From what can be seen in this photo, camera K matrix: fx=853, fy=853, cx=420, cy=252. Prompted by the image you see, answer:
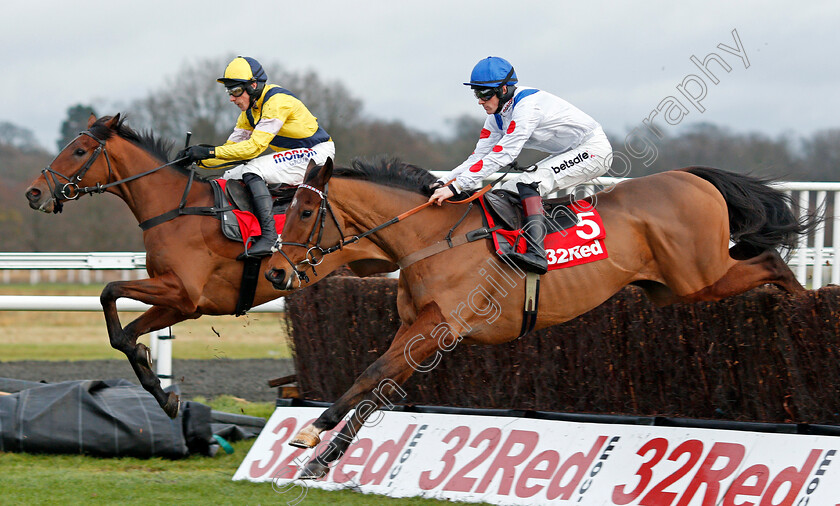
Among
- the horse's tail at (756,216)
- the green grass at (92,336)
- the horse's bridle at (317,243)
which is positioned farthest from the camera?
the green grass at (92,336)

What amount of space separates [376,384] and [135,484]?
1849 millimetres

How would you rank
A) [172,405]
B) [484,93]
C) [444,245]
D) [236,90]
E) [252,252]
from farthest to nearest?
[236,90] → [252,252] → [172,405] → [484,93] → [444,245]

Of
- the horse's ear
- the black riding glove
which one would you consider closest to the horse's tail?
the black riding glove

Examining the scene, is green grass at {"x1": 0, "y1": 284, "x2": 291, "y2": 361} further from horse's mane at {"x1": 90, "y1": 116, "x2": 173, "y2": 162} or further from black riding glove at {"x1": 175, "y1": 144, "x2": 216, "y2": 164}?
black riding glove at {"x1": 175, "y1": 144, "x2": 216, "y2": 164}

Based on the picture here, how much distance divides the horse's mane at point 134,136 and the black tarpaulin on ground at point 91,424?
1.64 meters

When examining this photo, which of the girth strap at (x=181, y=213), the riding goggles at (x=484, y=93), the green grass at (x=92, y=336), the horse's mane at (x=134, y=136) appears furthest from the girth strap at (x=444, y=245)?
the green grass at (x=92, y=336)

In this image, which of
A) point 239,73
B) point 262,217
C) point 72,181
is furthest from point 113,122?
point 262,217

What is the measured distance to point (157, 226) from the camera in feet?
17.9

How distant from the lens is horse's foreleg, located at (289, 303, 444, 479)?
399cm

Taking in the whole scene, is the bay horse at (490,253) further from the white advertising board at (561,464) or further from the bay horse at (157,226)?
the bay horse at (157,226)

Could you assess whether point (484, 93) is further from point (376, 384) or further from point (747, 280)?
point (747, 280)

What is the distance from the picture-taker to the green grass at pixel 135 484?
14.9ft

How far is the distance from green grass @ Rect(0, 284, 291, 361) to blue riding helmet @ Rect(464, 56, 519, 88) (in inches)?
250

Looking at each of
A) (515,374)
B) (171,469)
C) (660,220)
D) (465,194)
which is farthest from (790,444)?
(171,469)
